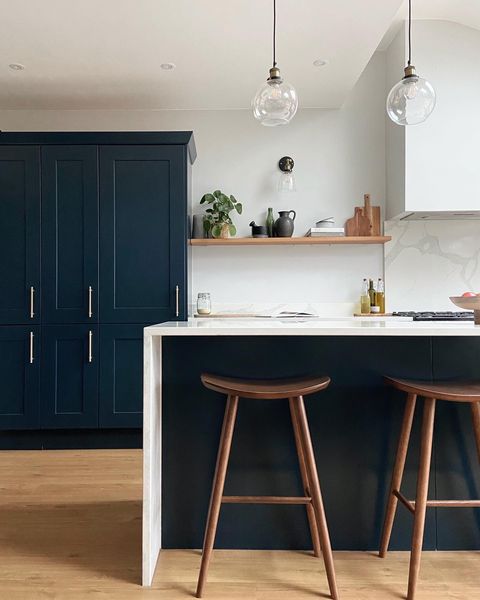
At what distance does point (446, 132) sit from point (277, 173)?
1.29 meters

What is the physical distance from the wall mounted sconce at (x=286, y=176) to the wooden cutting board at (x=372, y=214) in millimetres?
584

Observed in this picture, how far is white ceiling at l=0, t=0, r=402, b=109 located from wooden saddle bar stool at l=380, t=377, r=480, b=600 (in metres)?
1.99

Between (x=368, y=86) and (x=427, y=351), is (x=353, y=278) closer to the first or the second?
(x=368, y=86)

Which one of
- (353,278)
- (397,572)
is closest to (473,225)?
(353,278)

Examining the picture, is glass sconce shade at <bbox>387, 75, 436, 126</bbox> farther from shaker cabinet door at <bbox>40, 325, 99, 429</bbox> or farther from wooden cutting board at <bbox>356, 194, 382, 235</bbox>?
shaker cabinet door at <bbox>40, 325, 99, 429</bbox>

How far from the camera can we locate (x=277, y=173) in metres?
3.93

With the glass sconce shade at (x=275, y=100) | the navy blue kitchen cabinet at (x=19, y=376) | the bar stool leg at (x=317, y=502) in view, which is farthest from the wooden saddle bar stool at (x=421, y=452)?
the navy blue kitchen cabinet at (x=19, y=376)

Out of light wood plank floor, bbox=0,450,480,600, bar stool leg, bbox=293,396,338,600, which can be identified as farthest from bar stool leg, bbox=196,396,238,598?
bar stool leg, bbox=293,396,338,600

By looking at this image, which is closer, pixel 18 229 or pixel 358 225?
pixel 18 229

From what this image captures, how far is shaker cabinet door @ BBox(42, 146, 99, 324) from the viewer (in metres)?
3.40

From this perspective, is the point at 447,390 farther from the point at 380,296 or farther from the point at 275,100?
the point at 380,296

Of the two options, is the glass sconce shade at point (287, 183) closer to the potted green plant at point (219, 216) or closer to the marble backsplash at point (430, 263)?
the potted green plant at point (219, 216)

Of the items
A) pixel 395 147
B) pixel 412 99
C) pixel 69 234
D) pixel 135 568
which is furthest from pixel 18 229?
pixel 395 147

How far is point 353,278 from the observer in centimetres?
393
